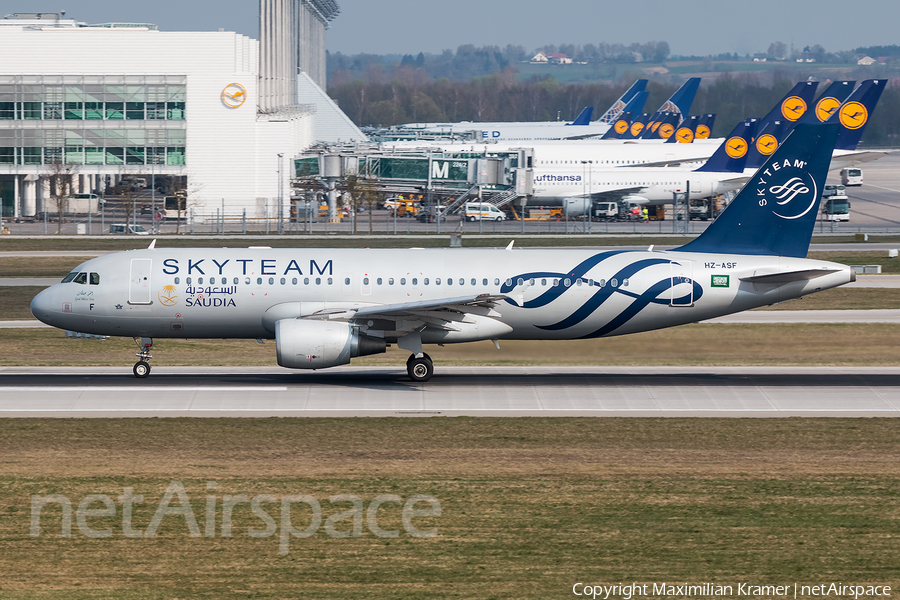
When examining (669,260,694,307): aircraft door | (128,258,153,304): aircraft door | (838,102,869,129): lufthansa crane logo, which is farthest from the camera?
(838,102,869,129): lufthansa crane logo

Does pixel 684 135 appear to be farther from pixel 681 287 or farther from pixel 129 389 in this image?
pixel 129 389

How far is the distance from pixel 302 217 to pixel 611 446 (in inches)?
3460

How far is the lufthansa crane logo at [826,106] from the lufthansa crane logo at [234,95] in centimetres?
5884

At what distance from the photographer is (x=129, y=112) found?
11194cm

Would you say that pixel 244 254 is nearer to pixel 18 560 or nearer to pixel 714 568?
pixel 18 560

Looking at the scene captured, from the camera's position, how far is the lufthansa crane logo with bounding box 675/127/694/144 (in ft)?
508

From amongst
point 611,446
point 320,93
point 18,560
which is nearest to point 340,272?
point 611,446

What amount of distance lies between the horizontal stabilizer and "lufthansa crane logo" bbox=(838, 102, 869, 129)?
36.1 m

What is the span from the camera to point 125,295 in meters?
33.9

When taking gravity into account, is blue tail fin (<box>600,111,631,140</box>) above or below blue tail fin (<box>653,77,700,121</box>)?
below

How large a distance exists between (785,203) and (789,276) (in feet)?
9.18

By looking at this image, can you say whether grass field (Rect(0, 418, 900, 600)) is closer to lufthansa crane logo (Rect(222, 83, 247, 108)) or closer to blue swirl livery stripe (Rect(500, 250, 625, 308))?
blue swirl livery stripe (Rect(500, 250, 625, 308))

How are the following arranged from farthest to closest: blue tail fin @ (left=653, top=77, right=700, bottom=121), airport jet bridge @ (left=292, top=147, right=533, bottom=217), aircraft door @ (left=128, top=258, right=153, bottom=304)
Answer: blue tail fin @ (left=653, top=77, right=700, bottom=121), airport jet bridge @ (left=292, top=147, right=533, bottom=217), aircraft door @ (left=128, top=258, right=153, bottom=304)

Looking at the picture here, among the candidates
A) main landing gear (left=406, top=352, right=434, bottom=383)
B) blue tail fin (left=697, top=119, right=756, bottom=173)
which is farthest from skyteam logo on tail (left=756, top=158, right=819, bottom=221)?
blue tail fin (left=697, top=119, right=756, bottom=173)
